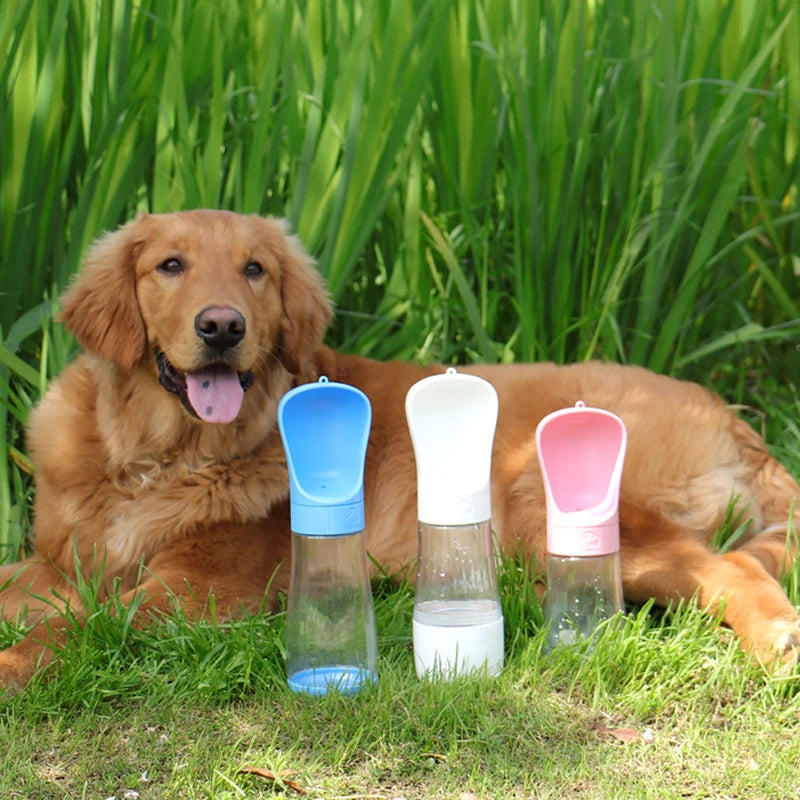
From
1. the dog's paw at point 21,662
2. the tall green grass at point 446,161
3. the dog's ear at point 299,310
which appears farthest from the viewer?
the tall green grass at point 446,161

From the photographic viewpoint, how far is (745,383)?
444 centimetres

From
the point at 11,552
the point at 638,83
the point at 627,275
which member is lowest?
the point at 11,552

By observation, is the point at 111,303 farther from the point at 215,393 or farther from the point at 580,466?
the point at 580,466

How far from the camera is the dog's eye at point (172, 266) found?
2871 millimetres

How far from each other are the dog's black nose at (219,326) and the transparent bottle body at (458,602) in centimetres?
70

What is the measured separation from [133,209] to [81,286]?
2.47ft

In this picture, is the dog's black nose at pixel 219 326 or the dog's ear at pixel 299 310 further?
the dog's ear at pixel 299 310

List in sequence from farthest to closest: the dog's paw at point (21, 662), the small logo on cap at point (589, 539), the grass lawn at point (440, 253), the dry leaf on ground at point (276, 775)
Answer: the small logo on cap at point (589, 539)
the dog's paw at point (21, 662)
the grass lawn at point (440, 253)
the dry leaf on ground at point (276, 775)

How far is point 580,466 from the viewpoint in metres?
2.59

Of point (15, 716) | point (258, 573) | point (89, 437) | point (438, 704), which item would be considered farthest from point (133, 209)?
point (438, 704)

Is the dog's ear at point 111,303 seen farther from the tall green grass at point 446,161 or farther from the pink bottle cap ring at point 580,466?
the pink bottle cap ring at point 580,466

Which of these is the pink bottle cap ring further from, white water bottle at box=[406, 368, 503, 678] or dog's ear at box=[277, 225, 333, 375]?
dog's ear at box=[277, 225, 333, 375]

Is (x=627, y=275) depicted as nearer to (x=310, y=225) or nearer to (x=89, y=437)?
(x=310, y=225)

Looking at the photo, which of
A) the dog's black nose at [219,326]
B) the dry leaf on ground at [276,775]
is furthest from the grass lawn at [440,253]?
the dog's black nose at [219,326]
